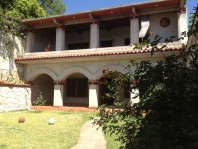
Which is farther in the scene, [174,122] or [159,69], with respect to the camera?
[159,69]

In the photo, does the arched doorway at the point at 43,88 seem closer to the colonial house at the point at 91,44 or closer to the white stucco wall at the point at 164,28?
the colonial house at the point at 91,44

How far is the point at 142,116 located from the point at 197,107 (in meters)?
0.75

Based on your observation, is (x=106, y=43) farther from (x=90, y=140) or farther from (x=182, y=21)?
(x=90, y=140)

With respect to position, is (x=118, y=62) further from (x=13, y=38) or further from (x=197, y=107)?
(x=197, y=107)

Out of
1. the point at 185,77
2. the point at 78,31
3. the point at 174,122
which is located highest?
the point at 78,31

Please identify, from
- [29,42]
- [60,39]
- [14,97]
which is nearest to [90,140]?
[14,97]

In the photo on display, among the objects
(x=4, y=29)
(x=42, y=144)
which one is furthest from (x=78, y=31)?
(x=42, y=144)

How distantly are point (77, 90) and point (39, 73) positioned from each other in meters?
3.85

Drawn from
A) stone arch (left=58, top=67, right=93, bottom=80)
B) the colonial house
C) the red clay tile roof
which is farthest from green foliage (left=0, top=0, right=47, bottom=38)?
stone arch (left=58, top=67, right=93, bottom=80)

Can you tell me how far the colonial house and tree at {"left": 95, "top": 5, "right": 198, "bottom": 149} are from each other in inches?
436

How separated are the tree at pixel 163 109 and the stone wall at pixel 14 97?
12742 millimetres

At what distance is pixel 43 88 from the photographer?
20484 millimetres

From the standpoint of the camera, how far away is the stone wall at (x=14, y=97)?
15070mm

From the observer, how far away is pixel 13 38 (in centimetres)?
1791
